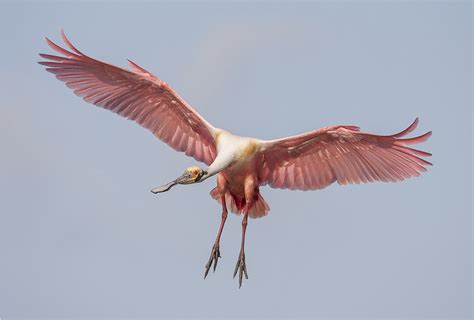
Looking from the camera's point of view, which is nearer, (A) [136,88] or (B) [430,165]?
(B) [430,165]

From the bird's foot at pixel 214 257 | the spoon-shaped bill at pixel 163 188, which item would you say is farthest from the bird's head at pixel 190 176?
the bird's foot at pixel 214 257

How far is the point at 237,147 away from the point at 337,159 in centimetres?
126

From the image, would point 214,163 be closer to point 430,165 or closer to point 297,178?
point 297,178

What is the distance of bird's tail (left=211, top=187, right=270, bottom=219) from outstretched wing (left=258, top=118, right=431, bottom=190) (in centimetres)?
26

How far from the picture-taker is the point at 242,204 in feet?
42.7

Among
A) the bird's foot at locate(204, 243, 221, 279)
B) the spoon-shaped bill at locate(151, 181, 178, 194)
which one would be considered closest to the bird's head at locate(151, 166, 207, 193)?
the spoon-shaped bill at locate(151, 181, 178, 194)

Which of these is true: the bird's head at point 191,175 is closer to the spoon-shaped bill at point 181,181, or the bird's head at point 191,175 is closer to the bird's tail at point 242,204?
the spoon-shaped bill at point 181,181

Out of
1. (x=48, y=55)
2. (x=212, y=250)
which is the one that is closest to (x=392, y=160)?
(x=212, y=250)

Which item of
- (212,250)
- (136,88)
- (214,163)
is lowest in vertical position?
(212,250)

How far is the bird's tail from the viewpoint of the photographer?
42.5 ft

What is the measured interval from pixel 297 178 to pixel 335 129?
908mm

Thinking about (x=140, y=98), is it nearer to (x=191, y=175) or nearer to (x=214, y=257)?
(x=191, y=175)

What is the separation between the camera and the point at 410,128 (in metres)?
11.9

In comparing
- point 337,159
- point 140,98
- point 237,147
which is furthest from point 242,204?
point 140,98
